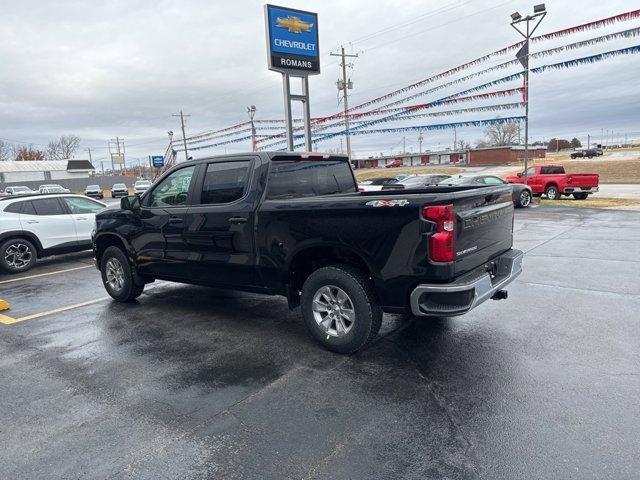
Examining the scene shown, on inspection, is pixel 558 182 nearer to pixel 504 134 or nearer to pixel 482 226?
pixel 482 226

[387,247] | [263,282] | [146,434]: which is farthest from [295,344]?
[146,434]

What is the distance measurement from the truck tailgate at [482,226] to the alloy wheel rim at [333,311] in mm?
1063

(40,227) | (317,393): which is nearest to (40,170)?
(40,227)

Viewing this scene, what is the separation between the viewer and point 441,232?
369 cm

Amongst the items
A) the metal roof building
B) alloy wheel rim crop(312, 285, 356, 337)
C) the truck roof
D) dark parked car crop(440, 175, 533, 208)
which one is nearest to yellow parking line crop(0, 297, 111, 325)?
the truck roof

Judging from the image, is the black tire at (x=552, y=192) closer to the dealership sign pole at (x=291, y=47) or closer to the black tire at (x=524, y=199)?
the black tire at (x=524, y=199)

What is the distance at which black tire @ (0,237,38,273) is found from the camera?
927cm

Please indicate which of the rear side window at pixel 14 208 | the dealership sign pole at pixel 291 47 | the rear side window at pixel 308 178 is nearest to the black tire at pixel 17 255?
the rear side window at pixel 14 208

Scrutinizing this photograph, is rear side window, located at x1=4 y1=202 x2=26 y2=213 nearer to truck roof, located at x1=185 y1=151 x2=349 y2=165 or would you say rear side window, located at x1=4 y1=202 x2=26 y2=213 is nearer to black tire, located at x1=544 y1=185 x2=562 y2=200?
truck roof, located at x1=185 y1=151 x2=349 y2=165

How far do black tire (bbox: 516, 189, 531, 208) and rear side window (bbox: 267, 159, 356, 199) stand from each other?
48.5 ft

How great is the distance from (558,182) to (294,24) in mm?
14124

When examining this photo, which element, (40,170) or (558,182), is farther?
(40,170)

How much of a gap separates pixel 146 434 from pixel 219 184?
284 centimetres

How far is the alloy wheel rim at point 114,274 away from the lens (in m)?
6.50
